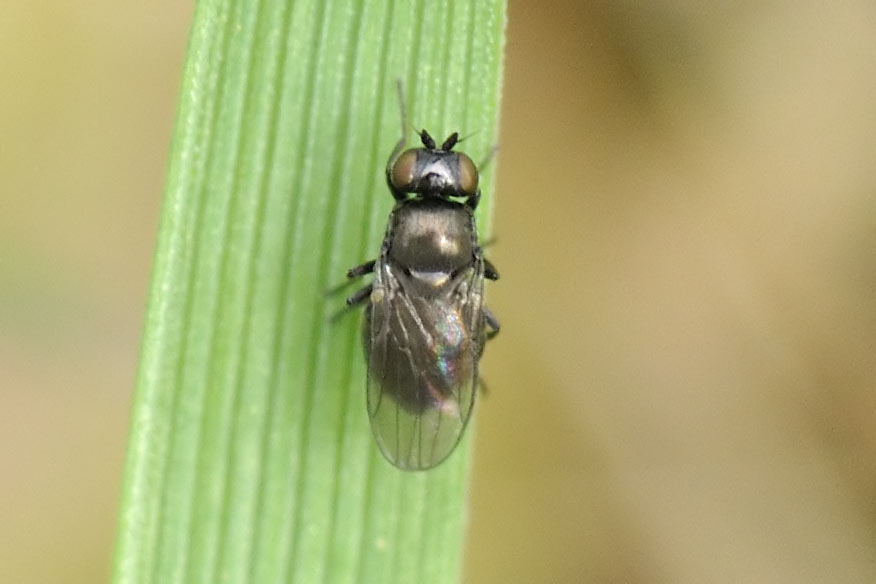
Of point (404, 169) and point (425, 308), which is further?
point (425, 308)

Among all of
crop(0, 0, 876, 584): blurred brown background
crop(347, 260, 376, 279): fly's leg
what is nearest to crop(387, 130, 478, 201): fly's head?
crop(347, 260, 376, 279): fly's leg

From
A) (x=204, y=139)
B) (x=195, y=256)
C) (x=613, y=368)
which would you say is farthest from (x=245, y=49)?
(x=613, y=368)

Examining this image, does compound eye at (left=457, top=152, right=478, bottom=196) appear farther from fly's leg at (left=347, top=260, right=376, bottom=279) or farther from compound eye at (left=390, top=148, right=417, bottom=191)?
fly's leg at (left=347, top=260, right=376, bottom=279)

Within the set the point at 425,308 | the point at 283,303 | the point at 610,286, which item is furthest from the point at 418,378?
the point at 610,286

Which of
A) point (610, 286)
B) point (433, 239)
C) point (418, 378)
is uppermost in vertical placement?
point (610, 286)

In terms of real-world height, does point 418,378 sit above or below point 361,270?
below

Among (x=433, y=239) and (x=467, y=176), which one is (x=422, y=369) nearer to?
(x=433, y=239)

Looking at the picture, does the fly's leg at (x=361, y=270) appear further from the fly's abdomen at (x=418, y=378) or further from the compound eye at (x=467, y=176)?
the compound eye at (x=467, y=176)
